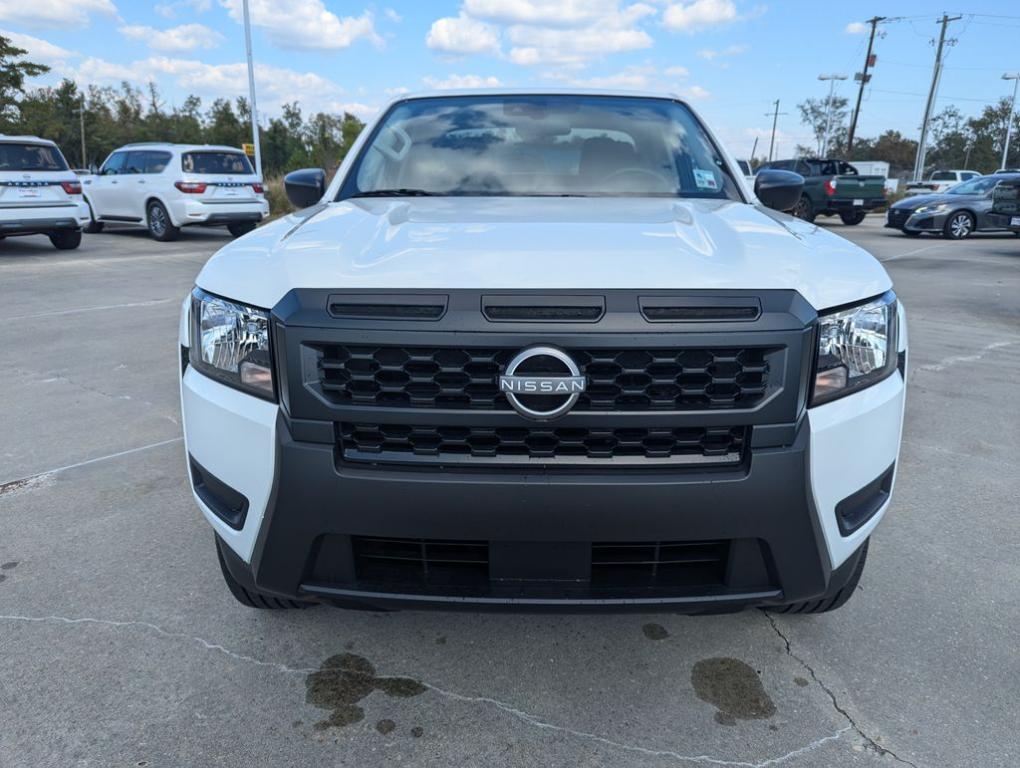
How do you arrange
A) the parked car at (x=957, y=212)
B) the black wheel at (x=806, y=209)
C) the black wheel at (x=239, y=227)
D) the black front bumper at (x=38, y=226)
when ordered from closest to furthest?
the black front bumper at (x=38, y=226) → the black wheel at (x=239, y=227) → the parked car at (x=957, y=212) → the black wheel at (x=806, y=209)

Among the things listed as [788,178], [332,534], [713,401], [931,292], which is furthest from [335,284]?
[931,292]

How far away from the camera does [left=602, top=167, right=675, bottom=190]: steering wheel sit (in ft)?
9.84

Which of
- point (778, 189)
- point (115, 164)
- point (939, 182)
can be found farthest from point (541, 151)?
point (939, 182)

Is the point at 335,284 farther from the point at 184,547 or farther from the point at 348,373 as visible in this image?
the point at 184,547

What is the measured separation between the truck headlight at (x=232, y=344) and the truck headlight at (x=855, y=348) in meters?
1.29

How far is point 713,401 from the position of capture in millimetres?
1681

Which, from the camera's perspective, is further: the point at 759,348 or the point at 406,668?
the point at 406,668

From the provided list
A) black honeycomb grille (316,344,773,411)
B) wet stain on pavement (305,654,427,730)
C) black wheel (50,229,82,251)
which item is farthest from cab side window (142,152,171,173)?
black honeycomb grille (316,344,773,411)

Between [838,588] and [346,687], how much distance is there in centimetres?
135

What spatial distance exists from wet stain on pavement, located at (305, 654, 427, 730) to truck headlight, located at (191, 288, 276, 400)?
0.88 meters

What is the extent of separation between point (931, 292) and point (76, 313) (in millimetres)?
9811

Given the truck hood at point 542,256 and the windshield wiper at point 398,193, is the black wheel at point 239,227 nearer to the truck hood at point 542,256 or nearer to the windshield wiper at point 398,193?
the windshield wiper at point 398,193

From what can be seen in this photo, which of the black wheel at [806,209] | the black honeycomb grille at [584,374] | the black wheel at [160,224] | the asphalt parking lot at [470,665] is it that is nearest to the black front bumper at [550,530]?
the black honeycomb grille at [584,374]

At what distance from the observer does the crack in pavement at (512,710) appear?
183cm
